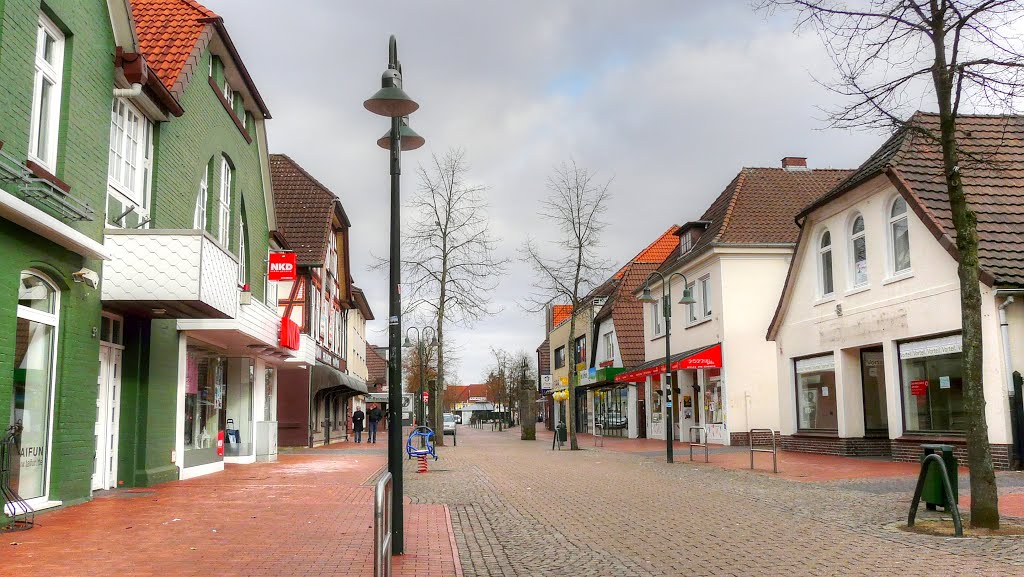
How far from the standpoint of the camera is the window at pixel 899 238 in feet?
62.1

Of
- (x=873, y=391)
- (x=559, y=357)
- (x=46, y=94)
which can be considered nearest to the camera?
(x=46, y=94)

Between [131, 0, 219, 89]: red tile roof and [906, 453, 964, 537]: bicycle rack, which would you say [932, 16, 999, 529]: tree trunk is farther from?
[131, 0, 219, 89]: red tile roof

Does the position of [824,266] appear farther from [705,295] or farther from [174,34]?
[174,34]

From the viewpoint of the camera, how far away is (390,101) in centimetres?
799

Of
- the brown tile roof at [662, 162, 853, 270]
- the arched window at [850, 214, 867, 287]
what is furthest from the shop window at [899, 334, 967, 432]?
the brown tile roof at [662, 162, 853, 270]

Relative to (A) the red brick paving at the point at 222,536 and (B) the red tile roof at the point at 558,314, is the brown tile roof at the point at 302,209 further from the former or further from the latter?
(B) the red tile roof at the point at 558,314

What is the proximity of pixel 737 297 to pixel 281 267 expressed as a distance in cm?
1503

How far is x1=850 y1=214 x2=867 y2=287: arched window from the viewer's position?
20.8m

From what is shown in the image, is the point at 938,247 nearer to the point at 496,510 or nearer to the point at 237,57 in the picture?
the point at 496,510

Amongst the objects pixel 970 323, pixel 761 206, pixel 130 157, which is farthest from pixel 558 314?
pixel 970 323

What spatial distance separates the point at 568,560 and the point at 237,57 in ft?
47.4

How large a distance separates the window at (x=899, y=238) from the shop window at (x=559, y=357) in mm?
37587

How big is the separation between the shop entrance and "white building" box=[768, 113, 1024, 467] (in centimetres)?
2

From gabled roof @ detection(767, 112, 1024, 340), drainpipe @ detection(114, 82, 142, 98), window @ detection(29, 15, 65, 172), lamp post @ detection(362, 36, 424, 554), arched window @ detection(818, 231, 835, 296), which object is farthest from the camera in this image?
arched window @ detection(818, 231, 835, 296)
